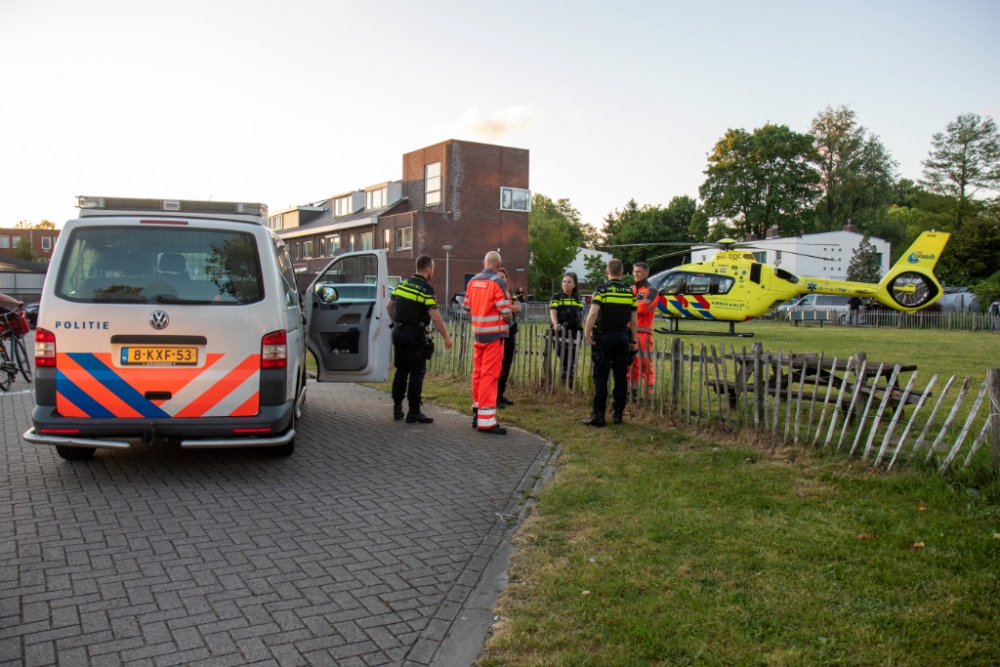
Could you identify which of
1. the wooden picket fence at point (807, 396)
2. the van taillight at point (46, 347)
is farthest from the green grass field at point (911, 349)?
the van taillight at point (46, 347)

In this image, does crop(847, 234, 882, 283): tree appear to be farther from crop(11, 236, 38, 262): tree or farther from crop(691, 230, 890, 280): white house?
crop(11, 236, 38, 262): tree

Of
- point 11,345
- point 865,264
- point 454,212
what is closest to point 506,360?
point 11,345

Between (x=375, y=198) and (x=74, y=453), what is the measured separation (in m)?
47.7

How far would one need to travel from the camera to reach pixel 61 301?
5.39 metres

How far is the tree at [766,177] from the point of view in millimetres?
56969

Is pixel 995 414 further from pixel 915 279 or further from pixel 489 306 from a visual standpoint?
pixel 915 279

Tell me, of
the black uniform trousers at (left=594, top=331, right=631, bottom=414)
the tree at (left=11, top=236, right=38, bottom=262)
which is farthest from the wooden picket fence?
the tree at (left=11, top=236, right=38, bottom=262)

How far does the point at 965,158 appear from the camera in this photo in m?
55.8

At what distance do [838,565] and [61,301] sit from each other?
18.4 ft

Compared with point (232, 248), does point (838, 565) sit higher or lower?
lower

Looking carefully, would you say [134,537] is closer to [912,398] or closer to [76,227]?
[76,227]

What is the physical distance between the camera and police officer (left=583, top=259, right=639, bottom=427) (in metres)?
8.06

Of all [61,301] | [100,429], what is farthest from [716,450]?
[61,301]

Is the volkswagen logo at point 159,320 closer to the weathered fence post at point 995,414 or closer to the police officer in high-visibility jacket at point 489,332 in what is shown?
the police officer in high-visibility jacket at point 489,332
